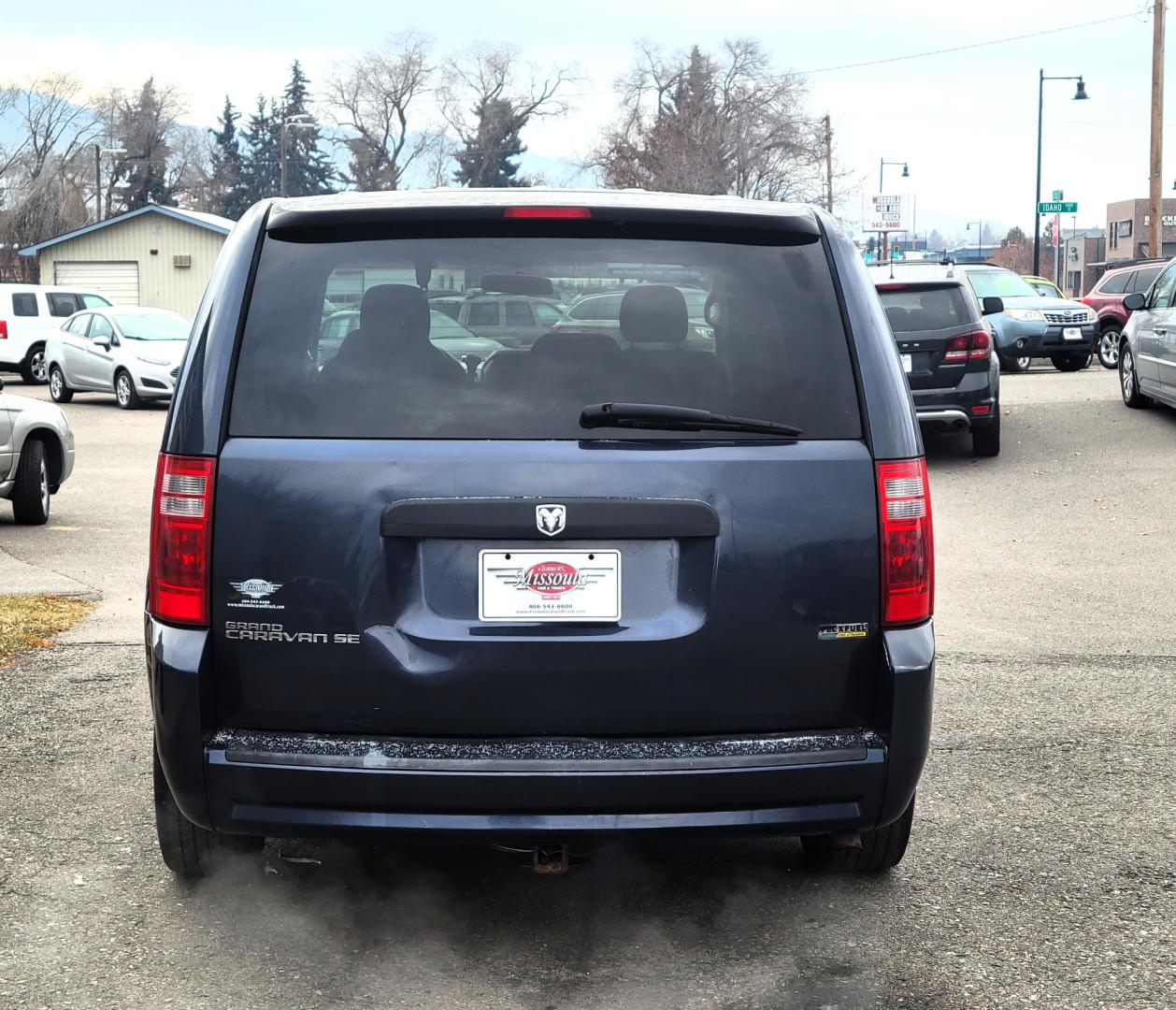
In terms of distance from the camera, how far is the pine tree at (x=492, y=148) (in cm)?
8494

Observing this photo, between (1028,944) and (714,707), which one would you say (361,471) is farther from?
(1028,944)

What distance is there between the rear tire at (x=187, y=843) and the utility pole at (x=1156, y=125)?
115ft

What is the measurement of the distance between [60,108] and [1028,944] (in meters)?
86.0

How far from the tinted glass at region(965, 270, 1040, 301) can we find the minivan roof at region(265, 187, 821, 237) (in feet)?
77.2

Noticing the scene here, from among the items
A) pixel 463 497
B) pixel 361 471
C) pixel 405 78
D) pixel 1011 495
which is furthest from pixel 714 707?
pixel 405 78

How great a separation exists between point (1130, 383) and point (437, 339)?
15788 mm

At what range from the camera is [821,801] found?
3.54m

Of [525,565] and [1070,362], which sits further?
[1070,362]

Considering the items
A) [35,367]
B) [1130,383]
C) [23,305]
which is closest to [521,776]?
[1130,383]

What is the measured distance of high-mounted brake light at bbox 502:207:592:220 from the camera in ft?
11.9

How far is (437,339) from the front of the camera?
11.8ft

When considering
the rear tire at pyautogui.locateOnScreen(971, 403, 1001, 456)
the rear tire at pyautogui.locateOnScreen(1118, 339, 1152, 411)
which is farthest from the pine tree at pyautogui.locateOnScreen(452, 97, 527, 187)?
the rear tire at pyautogui.locateOnScreen(971, 403, 1001, 456)

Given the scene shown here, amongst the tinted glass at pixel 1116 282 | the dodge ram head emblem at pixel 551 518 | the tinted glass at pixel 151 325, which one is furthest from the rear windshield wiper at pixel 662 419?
the tinted glass at pixel 1116 282

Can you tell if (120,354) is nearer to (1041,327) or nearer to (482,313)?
(1041,327)
